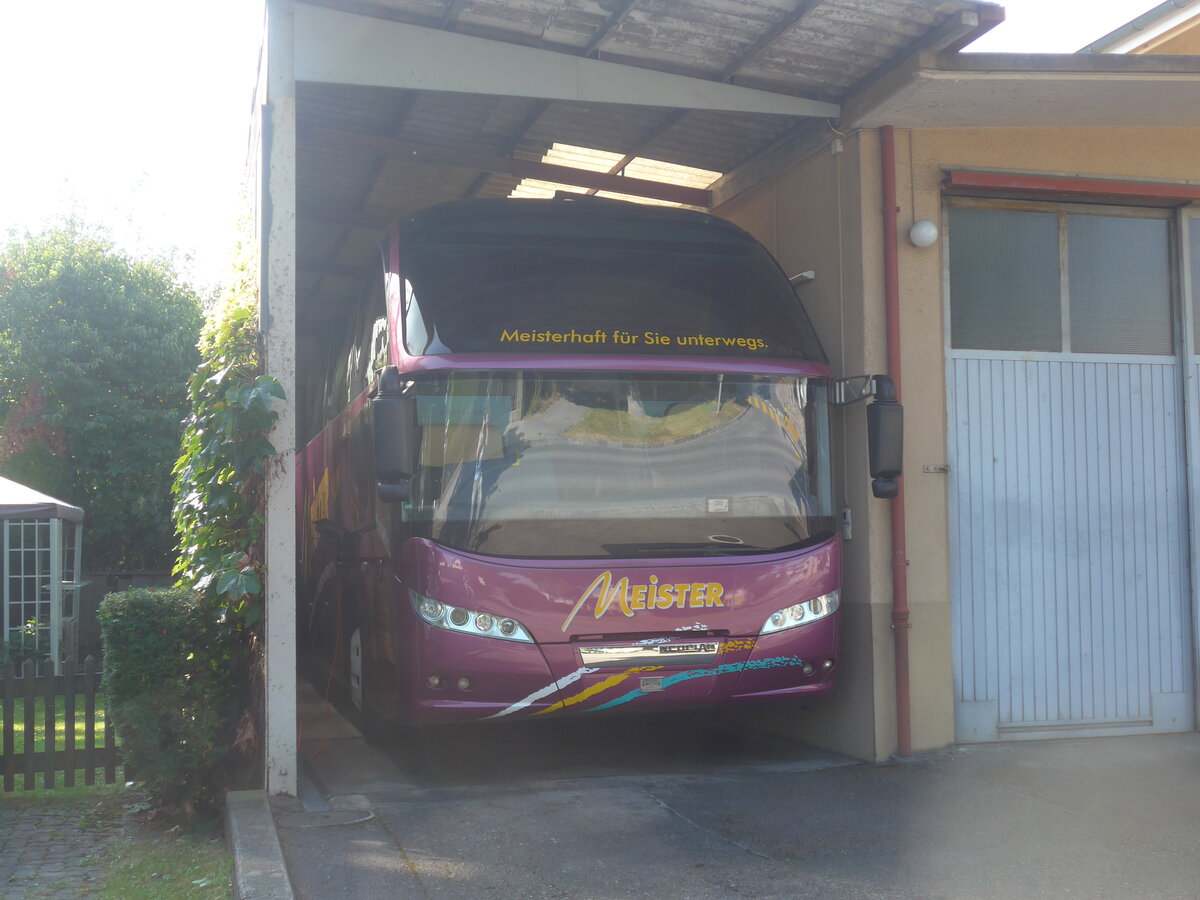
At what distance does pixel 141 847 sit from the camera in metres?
6.93

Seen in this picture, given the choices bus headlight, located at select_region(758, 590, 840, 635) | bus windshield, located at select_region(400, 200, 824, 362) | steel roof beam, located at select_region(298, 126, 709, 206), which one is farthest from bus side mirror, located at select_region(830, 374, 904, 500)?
steel roof beam, located at select_region(298, 126, 709, 206)

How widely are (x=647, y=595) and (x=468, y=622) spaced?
3.48 feet

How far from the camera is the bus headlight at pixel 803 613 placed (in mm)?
7457

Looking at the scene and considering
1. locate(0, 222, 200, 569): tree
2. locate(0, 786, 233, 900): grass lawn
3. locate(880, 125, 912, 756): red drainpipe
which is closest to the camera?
locate(0, 786, 233, 900): grass lawn

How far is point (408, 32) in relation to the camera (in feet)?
24.3

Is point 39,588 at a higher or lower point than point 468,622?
lower

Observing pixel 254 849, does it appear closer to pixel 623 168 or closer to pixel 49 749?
pixel 49 749

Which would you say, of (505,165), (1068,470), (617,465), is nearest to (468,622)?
(617,465)

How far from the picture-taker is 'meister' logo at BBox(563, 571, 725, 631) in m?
7.15

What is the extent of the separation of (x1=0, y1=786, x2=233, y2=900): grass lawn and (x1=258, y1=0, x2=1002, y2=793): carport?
611mm

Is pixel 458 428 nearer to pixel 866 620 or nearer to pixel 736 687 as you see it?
pixel 736 687

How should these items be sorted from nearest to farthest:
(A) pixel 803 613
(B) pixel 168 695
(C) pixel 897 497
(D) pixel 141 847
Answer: (D) pixel 141 847 → (B) pixel 168 695 → (A) pixel 803 613 → (C) pixel 897 497

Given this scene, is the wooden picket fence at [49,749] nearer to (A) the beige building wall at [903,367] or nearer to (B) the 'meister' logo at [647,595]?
(B) the 'meister' logo at [647,595]

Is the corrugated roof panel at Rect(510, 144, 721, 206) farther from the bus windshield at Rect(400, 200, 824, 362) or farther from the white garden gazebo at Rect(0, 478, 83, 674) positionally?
the white garden gazebo at Rect(0, 478, 83, 674)
